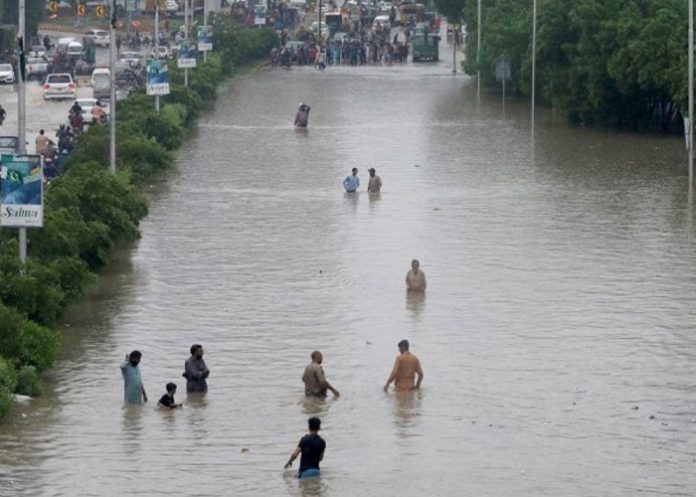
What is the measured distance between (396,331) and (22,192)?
4.99 metres

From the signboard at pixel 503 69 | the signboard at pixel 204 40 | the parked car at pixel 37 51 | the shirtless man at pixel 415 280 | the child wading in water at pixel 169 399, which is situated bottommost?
the child wading in water at pixel 169 399

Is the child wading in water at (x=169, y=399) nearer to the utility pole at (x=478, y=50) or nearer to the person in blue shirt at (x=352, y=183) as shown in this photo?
the person in blue shirt at (x=352, y=183)

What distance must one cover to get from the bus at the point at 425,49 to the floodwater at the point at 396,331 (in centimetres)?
3411

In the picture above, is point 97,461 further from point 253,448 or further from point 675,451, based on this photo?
point 675,451

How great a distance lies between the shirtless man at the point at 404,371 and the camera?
23.1 m

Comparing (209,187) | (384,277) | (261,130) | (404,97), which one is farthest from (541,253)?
(404,97)

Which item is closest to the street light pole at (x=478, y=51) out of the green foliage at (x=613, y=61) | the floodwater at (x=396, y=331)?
the green foliage at (x=613, y=61)

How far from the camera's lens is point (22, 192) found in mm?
25859

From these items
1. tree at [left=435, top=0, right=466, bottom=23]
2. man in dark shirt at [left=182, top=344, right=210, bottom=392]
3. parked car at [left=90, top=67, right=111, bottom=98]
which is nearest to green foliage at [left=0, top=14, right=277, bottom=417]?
man in dark shirt at [left=182, top=344, right=210, bottom=392]

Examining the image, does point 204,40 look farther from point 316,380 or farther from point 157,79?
point 316,380

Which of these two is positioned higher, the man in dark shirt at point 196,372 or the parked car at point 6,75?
the parked car at point 6,75

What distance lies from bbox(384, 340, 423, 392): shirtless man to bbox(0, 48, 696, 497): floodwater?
186 mm

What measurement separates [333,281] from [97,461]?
34.9 ft

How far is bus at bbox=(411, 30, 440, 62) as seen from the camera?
81938 millimetres
